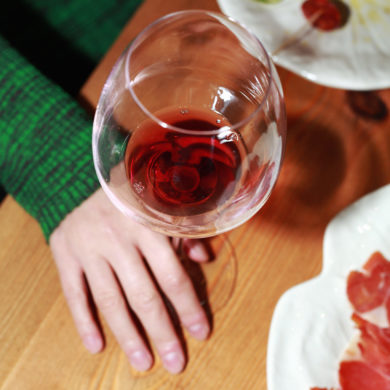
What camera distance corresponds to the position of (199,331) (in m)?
0.44

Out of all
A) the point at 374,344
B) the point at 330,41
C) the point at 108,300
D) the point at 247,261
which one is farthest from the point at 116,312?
the point at 330,41

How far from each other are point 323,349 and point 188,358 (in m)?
0.12

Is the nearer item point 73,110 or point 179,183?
point 179,183

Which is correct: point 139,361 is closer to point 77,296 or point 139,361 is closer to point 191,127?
point 77,296

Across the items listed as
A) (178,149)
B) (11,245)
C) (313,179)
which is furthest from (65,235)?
(313,179)

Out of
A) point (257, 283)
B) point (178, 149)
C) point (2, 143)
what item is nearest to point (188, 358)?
point (257, 283)

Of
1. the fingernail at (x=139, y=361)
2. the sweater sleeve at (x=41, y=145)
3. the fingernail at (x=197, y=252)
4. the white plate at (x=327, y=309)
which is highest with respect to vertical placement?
the sweater sleeve at (x=41, y=145)

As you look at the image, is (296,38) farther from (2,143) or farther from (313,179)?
(2,143)

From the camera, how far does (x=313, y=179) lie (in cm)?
50

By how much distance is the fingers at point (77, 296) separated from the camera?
43 cm

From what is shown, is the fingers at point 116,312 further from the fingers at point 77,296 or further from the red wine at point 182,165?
the red wine at point 182,165

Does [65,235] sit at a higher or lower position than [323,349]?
higher

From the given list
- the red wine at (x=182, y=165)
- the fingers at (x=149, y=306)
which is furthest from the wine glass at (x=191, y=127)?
the fingers at (x=149, y=306)

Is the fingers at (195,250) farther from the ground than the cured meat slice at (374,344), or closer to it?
farther from the ground
